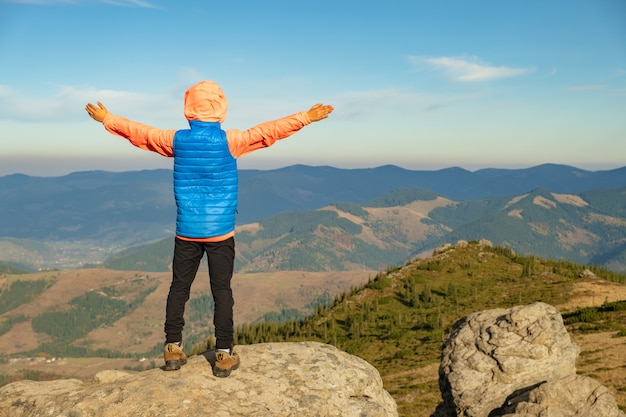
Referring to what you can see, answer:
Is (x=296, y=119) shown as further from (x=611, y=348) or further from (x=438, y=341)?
(x=438, y=341)

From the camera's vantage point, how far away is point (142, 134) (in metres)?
9.89

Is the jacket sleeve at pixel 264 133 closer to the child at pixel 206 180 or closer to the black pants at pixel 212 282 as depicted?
the child at pixel 206 180

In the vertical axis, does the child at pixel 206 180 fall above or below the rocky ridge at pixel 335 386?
above

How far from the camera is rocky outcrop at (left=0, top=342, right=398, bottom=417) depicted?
8.52m

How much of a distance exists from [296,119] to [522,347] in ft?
33.1

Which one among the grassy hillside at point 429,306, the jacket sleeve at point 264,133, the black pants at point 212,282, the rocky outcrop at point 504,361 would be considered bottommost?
the grassy hillside at point 429,306

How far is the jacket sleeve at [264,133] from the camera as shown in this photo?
32.3ft

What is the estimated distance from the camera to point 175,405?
332 inches

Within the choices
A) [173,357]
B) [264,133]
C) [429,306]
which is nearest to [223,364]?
[173,357]

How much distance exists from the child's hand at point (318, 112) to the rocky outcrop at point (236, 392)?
17.1ft

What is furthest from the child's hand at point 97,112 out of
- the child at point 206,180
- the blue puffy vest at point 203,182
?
the blue puffy vest at point 203,182

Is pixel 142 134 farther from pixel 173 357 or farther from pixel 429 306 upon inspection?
pixel 429 306

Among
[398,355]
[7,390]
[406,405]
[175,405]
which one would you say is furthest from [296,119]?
[398,355]

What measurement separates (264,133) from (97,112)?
343 cm
